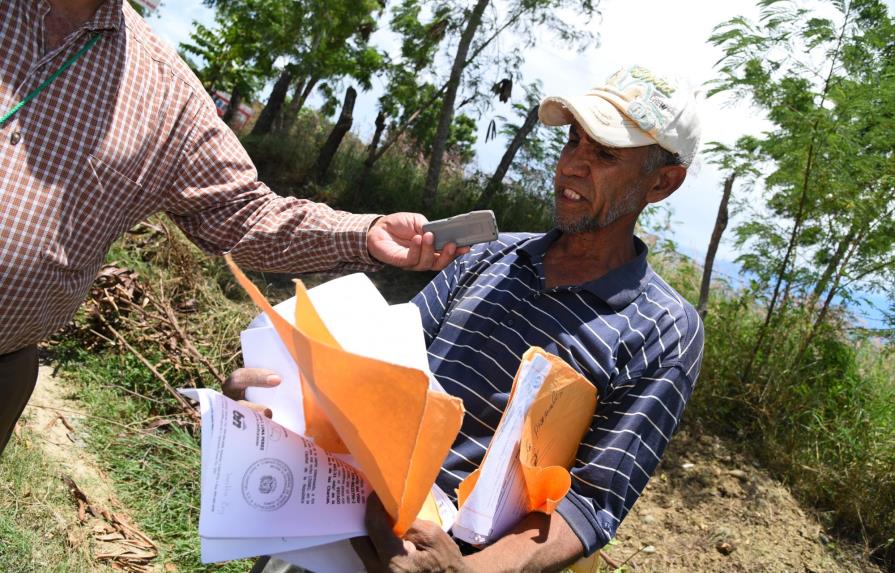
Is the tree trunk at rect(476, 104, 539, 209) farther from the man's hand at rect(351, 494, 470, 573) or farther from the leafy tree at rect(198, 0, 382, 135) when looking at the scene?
the man's hand at rect(351, 494, 470, 573)

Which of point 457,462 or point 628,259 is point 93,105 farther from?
point 628,259

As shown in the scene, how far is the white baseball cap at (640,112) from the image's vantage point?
2.17m

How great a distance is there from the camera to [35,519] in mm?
3369

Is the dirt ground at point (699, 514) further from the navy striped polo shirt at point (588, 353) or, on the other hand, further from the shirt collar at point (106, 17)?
the shirt collar at point (106, 17)

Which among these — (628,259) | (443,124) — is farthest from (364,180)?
(628,259)

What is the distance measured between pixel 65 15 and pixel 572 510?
1.80 meters

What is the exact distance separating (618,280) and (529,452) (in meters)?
0.71

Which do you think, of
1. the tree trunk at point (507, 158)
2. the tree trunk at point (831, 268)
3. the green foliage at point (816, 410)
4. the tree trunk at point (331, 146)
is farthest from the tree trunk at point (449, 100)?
the tree trunk at point (831, 268)

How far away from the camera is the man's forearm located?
→ 5.54 ft

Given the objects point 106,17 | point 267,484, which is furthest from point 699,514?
point 106,17

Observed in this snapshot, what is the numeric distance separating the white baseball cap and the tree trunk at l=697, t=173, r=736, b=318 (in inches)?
162

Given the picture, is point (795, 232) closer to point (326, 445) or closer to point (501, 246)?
point (501, 246)

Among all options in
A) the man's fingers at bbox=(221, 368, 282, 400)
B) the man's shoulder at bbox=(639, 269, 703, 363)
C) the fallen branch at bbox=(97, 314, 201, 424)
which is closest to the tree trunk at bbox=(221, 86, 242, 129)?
the fallen branch at bbox=(97, 314, 201, 424)

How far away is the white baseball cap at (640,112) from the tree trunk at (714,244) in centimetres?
411
